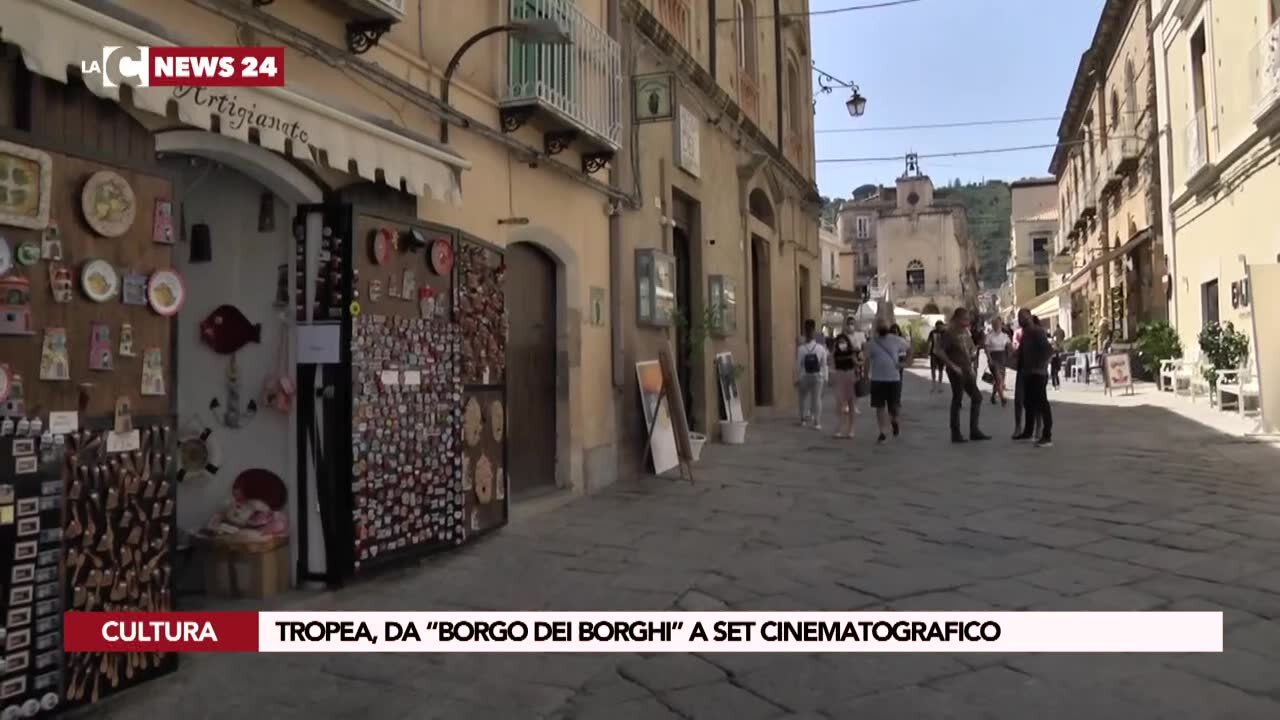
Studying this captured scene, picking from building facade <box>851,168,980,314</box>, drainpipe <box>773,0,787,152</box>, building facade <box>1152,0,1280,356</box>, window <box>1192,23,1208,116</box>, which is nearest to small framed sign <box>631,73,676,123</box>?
building facade <box>1152,0,1280,356</box>

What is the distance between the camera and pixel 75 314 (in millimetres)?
3562

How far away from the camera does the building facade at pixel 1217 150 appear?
12969 mm

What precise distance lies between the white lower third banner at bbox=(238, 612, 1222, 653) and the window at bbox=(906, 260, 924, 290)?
54625mm

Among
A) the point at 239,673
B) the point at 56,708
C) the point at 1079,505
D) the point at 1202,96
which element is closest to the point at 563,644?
the point at 239,673

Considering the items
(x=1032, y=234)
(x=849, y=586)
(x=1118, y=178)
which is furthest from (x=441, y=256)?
(x=1032, y=234)

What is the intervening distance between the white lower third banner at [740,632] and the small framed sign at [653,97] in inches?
233

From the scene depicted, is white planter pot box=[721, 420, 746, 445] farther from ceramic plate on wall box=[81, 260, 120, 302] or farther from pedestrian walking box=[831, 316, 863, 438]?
ceramic plate on wall box=[81, 260, 120, 302]

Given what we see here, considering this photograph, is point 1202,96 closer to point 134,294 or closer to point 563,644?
point 563,644

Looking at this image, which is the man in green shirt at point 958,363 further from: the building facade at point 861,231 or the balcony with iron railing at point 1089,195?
the building facade at point 861,231

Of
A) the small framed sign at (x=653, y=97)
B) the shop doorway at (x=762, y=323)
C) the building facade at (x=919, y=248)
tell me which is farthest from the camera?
the building facade at (x=919, y=248)

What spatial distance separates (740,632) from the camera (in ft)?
14.4

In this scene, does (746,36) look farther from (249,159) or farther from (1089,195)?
(1089,195)

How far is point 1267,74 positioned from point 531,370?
1125 cm

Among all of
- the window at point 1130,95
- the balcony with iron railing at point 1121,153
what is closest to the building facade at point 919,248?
the balcony with iron railing at point 1121,153
